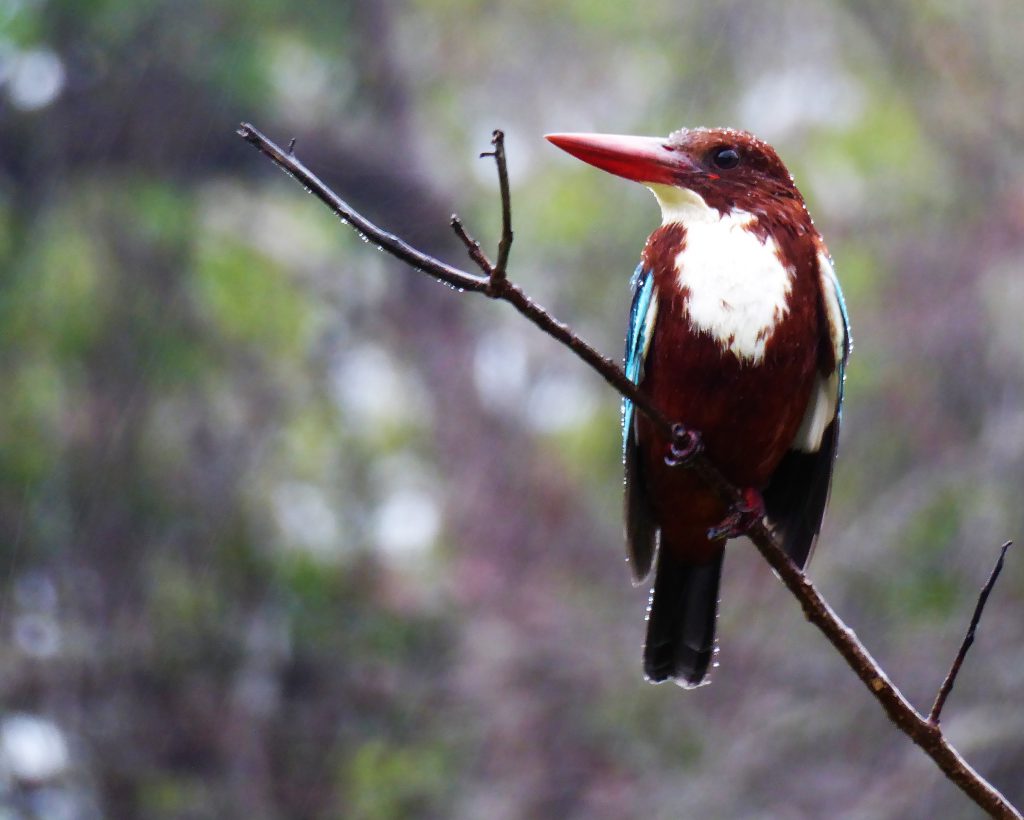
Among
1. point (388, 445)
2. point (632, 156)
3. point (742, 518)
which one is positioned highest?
point (388, 445)

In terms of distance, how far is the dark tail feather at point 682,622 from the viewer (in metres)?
2.74

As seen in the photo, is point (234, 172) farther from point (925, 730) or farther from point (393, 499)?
point (925, 730)

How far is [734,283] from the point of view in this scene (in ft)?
7.89

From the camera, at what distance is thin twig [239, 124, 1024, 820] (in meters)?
1.60

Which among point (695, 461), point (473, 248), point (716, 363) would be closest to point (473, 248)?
point (473, 248)

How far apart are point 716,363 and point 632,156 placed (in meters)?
0.40

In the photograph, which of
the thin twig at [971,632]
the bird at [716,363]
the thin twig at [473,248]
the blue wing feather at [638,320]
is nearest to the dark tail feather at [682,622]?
the bird at [716,363]

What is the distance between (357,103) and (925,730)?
657 centimetres

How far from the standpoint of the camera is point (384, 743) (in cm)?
657

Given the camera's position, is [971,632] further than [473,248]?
Yes

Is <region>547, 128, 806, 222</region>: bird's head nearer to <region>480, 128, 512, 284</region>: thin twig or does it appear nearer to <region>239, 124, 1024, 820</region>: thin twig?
<region>239, 124, 1024, 820</region>: thin twig

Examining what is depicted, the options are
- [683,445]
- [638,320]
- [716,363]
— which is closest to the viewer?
[683,445]

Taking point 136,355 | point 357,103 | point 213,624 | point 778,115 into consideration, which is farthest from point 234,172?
point 778,115

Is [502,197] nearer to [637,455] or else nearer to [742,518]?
[742,518]
